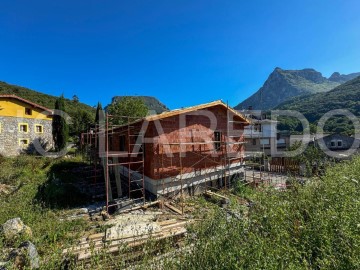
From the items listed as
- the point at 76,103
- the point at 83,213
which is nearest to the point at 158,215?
the point at 83,213

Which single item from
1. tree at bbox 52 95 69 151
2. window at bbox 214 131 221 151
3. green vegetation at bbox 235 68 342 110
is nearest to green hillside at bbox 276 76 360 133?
window at bbox 214 131 221 151

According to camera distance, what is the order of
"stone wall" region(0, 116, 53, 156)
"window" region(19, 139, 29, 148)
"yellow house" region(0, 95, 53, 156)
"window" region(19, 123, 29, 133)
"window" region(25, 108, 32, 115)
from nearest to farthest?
"stone wall" region(0, 116, 53, 156) → "yellow house" region(0, 95, 53, 156) → "window" region(19, 139, 29, 148) → "window" region(19, 123, 29, 133) → "window" region(25, 108, 32, 115)

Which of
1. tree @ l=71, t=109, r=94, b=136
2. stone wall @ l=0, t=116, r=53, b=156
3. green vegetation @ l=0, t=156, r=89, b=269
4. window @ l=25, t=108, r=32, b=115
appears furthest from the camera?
tree @ l=71, t=109, r=94, b=136

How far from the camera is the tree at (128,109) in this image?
30.4 meters

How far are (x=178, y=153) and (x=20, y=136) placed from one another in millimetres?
20071

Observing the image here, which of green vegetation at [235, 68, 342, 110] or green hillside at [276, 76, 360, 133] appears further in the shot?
green vegetation at [235, 68, 342, 110]

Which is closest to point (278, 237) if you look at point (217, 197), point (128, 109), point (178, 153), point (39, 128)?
point (217, 197)

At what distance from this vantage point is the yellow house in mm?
21062

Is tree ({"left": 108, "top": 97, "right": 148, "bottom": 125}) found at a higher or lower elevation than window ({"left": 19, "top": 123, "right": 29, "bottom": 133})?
higher

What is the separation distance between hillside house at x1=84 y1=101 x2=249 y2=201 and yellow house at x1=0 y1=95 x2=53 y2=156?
14067mm

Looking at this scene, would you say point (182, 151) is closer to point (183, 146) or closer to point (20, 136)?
point (183, 146)

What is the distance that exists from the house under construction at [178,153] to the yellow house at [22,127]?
45.5 feet

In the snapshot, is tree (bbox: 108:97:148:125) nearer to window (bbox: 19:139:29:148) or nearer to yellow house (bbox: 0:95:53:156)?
yellow house (bbox: 0:95:53:156)

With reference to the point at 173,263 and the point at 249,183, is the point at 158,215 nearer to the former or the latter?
the point at 173,263
